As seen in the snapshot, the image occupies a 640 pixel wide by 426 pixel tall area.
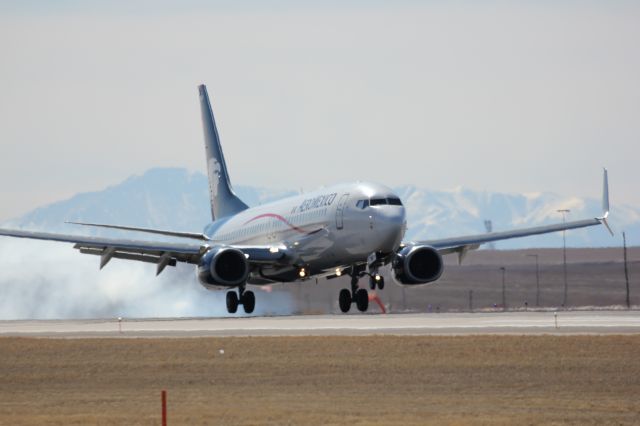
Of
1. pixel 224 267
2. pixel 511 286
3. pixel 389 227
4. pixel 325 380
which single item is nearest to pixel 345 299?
pixel 224 267

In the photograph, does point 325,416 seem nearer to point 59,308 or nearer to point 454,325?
point 454,325

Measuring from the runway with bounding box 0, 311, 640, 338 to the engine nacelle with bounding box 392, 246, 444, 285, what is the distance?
69.0 inches

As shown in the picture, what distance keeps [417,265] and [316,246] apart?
437cm

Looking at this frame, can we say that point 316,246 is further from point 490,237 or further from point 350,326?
point 490,237

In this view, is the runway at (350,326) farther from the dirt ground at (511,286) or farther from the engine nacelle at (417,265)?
the dirt ground at (511,286)

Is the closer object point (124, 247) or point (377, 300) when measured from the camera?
point (124, 247)

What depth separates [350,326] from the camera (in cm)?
5834

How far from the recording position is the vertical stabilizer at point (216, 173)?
79.2m

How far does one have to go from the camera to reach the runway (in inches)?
2111

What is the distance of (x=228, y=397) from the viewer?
125ft

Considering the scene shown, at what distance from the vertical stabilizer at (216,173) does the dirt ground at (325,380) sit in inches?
1042

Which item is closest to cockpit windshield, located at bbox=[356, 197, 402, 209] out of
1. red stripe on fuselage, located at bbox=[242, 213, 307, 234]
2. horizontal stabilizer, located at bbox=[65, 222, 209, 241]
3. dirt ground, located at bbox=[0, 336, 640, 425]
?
red stripe on fuselage, located at bbox=[242, 213, 307, 234]

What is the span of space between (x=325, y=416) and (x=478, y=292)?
9134 centimetres

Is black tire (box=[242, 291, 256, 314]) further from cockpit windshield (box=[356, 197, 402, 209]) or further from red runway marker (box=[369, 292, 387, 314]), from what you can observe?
cockpit windshield (box=[356, 197, 402, 209])
